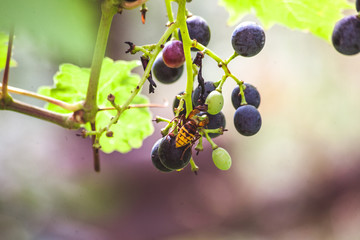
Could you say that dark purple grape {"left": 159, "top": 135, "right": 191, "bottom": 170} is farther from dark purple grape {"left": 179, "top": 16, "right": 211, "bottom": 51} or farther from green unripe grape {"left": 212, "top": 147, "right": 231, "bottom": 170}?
dark purple grape {"left": 179, "top": 16, "right": 211, "bottom": 51}

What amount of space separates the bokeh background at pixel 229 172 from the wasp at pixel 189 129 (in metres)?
3.57

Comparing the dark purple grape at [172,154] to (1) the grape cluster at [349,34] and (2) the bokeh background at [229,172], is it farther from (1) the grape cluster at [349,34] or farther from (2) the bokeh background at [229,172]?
(2) the bokeh background at [229,172]

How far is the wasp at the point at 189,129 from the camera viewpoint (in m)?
0.74

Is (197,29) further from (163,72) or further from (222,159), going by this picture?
(222,159)

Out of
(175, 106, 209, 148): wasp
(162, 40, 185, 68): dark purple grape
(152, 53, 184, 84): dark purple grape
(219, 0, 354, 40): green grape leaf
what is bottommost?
(175, 106, 209, 148): wasp

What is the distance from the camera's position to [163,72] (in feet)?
3.14

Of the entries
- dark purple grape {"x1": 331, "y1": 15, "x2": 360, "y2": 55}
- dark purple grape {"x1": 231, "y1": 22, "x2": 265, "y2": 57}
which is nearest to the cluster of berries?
dark purple grape {"x1": 231, "y1": 22, "x2": 265, "y2": 57}

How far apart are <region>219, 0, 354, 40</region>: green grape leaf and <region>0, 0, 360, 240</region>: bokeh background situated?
3102 mm

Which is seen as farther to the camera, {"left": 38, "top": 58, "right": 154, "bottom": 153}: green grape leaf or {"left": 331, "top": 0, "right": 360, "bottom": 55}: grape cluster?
{"left": 38, "top": 58, "right": 154, "bottom": 153}: green grape leaf

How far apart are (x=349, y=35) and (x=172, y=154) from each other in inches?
17.7

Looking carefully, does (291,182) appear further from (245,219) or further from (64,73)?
(64,73)

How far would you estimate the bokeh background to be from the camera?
4.52m

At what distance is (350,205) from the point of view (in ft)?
16.5

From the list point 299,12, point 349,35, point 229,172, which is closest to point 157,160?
point 349,35
